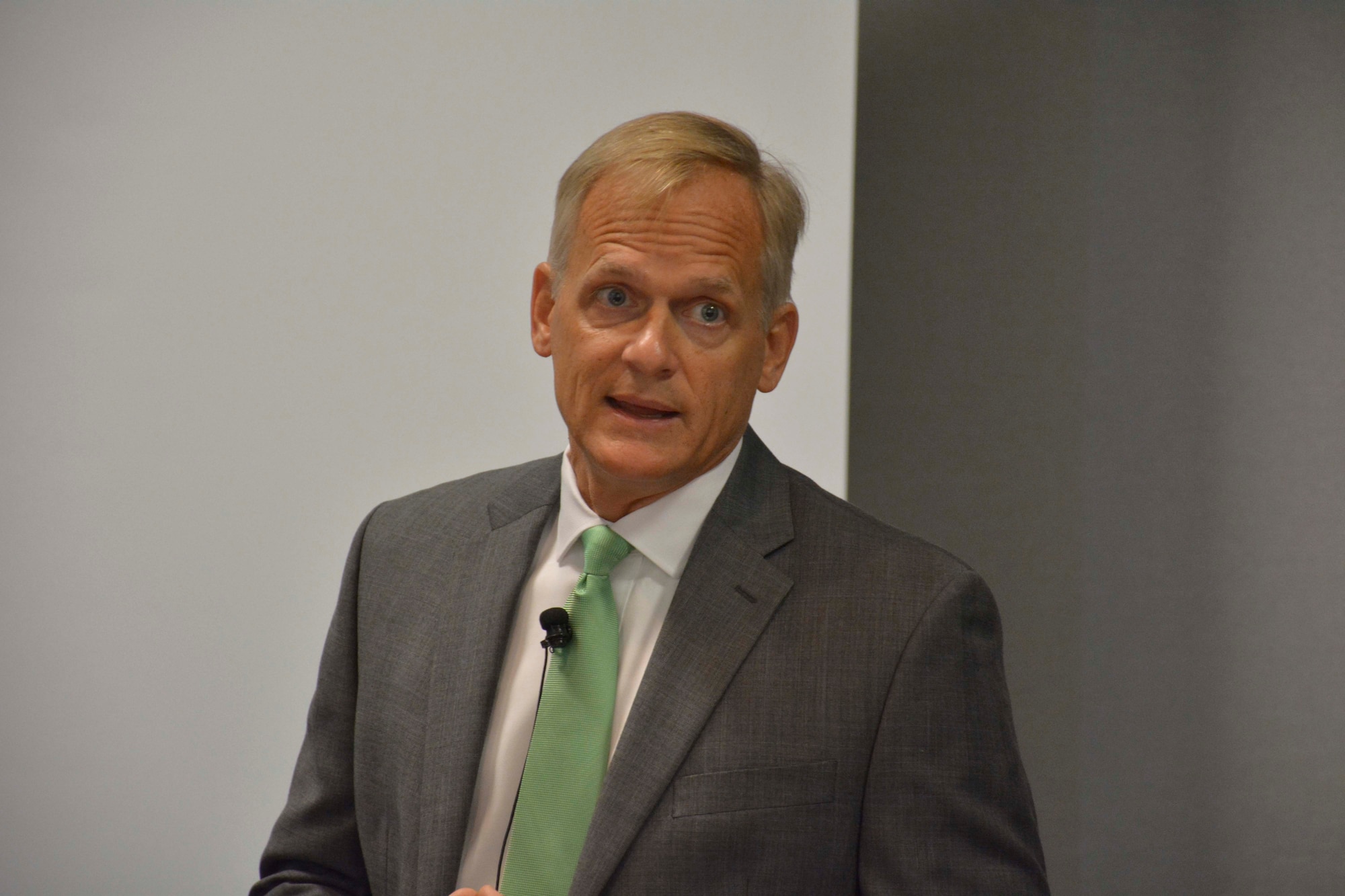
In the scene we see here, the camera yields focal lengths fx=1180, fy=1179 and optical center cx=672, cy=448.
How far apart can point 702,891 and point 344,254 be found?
1.37m

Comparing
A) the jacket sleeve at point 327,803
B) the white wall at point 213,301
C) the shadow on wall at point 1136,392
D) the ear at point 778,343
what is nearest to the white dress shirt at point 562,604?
the ear at point 778,343

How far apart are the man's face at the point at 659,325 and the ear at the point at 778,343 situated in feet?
0.19

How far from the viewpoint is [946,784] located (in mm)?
1310

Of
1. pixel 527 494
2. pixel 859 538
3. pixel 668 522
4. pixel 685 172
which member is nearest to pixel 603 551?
pixel 668 522

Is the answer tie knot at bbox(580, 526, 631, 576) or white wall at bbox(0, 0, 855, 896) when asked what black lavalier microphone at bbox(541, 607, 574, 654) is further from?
white wall at bbox(0, 0, 855, 896)

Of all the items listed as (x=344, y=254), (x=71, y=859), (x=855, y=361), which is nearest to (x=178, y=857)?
(x=71, y=859)

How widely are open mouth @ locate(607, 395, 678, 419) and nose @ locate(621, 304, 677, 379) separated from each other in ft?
0.14

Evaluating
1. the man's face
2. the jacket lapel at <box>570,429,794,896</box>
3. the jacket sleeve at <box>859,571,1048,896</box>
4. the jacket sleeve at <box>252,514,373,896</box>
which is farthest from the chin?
the jacket sleeve at <box>252,514,373,896</box>

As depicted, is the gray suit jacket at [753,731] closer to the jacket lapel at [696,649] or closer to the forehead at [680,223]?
the jacket lapel at [696,649]

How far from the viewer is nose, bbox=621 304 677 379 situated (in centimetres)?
138

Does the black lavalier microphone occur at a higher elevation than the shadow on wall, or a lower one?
lower

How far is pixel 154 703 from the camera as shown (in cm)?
220

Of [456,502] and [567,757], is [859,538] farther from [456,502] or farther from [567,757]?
[456,502]

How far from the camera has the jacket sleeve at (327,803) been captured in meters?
1.55
